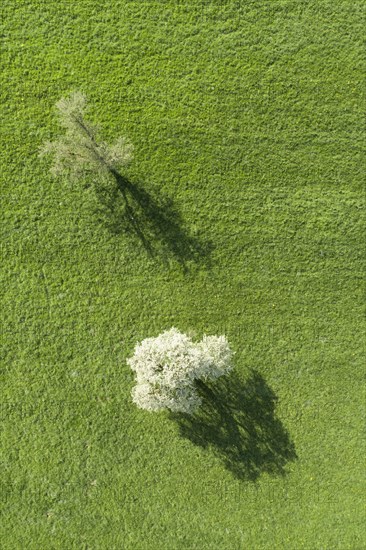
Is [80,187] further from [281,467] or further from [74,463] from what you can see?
[281,467]

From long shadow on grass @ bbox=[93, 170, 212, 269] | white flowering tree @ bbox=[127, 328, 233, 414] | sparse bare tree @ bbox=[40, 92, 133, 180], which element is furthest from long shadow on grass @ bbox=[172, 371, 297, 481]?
sparse bare tree @ bbox=[40, 92, 133, 180]

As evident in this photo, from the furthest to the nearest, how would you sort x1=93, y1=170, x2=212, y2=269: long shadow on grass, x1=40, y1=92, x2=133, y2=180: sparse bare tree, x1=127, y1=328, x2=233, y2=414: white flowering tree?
x1=93, y1=170, x2=212, y2=269: long shadow on grass, x1=40, y1=92, x2=133, y2=180: sparse bare tree, x1=127, y1=328, x2=233, y2=414: white flowering tree

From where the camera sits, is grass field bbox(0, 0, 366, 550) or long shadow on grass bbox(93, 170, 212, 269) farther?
long shadow on grass bbox(93, 170, 212, 269)

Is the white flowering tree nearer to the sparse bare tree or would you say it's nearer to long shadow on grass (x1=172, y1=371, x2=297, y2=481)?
long shadow on grass (x1=172, y1=371, x2=297, y2=481)

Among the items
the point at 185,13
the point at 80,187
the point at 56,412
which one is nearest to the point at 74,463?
the point at 56,412

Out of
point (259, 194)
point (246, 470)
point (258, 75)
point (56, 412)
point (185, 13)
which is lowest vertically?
point (246, 470)

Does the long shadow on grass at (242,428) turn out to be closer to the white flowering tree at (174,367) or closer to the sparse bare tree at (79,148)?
the white flowering tree at (174,367)
